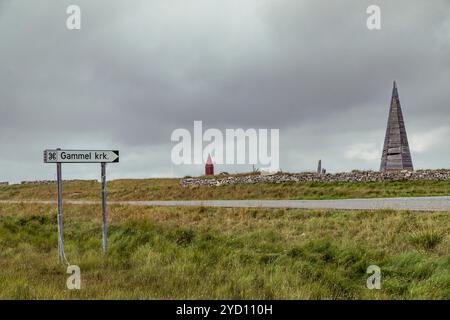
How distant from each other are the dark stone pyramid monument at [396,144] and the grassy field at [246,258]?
2040cm

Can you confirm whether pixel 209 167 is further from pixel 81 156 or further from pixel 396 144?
pixel 81 156

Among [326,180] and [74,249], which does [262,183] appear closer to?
[326,180]

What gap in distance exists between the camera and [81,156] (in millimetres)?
8930

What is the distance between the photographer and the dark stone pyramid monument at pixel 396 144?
1204 inches

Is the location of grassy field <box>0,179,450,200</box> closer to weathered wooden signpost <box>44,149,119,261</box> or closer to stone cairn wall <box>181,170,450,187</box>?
stone cairn wall <box>181,170,450,187</box>

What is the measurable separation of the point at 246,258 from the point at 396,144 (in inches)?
1031

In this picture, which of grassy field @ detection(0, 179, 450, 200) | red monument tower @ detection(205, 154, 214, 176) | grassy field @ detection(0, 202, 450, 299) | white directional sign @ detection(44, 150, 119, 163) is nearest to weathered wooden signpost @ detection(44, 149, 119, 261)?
white directional sign @ detection(44, 150, 119, 163)

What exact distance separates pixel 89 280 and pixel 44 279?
2.57 ft

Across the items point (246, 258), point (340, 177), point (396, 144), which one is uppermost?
point (396, 144)

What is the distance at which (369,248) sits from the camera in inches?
342

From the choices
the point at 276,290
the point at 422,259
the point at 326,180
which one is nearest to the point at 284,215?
the point at 422,259

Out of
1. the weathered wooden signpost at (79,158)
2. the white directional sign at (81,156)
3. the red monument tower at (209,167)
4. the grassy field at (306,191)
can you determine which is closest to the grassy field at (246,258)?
the weathered wooden signpost at (79,158)

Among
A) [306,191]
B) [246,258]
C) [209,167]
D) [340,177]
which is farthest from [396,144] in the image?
[246,258]

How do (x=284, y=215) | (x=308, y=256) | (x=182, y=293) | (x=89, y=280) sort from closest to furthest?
(x=182, y=293)
(x=89, y=280)
(x=308, y=256)
(x=284, y=215)
